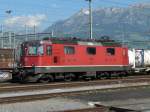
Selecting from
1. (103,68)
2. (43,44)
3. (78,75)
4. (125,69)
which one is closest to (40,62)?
(43,44)

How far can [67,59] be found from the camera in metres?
33.6

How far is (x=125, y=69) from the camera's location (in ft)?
128

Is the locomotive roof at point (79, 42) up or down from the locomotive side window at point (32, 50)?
up

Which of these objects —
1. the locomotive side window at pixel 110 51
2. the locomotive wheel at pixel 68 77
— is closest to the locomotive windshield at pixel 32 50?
the locomotive wheel at pixel 68 77

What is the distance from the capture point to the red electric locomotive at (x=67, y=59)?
3212cm

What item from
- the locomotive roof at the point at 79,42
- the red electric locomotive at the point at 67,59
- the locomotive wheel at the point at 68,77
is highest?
the locomotive roof at the point at 79,42

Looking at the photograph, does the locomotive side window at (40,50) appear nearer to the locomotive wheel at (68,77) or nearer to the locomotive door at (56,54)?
the locomotive door at (56,54)

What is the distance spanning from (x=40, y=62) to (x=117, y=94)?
10402 mm

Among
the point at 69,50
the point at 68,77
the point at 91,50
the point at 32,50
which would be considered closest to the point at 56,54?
the point at 69,50

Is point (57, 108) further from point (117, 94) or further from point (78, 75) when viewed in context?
point (78, 75)

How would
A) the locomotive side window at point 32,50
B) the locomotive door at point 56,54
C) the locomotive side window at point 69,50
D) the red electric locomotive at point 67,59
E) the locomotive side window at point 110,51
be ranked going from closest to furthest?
the red electric locomotive at point 67,59 < the locomotive side window at point 32,50 < the locomotive door at point 56,54 < the locomotive side window at point 69,50 < the locomotive side window at point 110,51

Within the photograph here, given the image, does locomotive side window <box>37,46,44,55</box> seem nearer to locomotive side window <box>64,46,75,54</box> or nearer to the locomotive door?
the locomotive door

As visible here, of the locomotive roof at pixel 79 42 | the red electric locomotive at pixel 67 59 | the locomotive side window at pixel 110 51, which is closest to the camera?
the red electric locomotive at pixel 67 59

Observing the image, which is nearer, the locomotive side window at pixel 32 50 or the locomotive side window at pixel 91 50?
the locomotive side window at pixel 32 50
